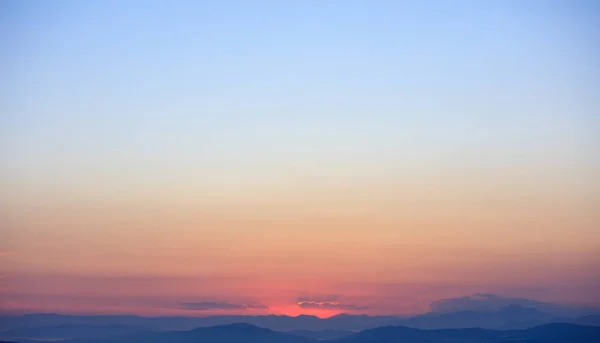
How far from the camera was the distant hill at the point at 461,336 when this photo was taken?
93.9 meters

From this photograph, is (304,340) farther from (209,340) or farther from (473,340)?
(473,340)

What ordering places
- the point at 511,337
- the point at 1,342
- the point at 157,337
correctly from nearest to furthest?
the point at 1,342, the point at 157,337, the point at 511,337

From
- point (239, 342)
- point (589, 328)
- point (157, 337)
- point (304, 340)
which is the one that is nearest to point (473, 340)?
point (589, 328)

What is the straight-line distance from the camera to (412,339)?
4045 inches

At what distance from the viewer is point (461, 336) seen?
10106 cm

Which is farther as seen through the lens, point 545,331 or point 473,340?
point 473,340

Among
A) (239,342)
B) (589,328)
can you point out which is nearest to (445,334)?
(589,328)

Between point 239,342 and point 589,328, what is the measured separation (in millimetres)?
44867

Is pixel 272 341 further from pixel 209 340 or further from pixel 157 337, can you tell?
pixel 157 337

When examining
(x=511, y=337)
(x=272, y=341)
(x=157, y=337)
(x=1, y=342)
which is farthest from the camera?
(x=511, y=337)

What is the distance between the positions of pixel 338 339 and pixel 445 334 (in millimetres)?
17622

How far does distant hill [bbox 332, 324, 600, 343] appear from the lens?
93.9m

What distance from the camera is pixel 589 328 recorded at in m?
87.4

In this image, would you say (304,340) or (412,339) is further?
(412,339)
